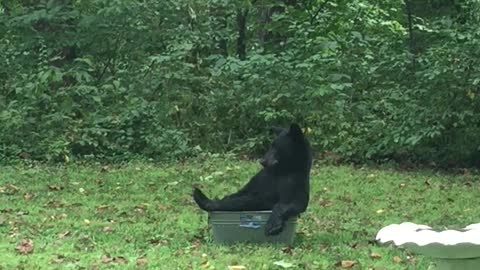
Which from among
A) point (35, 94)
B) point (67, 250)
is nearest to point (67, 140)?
point (35, 94)

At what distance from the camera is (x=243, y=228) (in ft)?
20.6

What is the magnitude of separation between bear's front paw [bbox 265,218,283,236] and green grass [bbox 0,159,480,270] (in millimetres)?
134

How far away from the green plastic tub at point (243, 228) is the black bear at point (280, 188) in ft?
0.23

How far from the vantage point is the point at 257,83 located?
12.8 m

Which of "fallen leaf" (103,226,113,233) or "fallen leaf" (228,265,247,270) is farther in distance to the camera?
"fallen leaf" (103,226,113,233)

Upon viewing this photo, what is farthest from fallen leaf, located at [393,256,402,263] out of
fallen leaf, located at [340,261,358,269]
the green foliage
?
the green foliage

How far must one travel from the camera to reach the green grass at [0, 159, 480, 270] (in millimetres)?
5984

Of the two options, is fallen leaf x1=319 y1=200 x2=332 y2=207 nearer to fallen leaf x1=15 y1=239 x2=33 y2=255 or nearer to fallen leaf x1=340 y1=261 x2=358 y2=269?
fallen leaf x1=340 y1=261 x2=358 y2=269

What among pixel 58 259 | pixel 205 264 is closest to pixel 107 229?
pixel 58 259

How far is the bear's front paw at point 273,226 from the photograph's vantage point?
20.1 feet

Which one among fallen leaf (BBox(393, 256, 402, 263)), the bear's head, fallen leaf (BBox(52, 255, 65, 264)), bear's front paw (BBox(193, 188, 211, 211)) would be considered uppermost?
the bear's head

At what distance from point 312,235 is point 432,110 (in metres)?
5.04

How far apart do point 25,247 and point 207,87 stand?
7.39m

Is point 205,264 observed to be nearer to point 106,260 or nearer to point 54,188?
point 106,260
